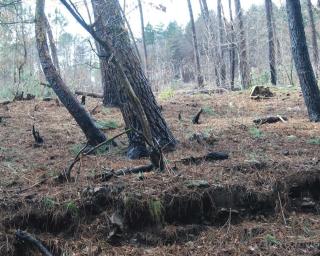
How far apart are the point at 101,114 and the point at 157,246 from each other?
19.3 ft

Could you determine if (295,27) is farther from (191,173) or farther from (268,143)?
(191,173)

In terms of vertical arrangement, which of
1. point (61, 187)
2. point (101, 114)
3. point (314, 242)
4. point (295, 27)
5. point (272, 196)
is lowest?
point (314, 242)

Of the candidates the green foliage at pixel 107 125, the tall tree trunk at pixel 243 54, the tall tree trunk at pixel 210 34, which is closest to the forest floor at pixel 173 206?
the green foliage at pixel 107 125

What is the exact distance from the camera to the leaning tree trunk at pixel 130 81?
17.4 feet

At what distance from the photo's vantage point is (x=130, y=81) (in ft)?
18.5

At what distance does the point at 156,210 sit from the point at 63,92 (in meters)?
3.16

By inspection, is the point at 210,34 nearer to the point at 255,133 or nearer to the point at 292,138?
the point at 255,133

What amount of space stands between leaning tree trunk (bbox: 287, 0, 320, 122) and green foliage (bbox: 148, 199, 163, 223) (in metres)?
4.81

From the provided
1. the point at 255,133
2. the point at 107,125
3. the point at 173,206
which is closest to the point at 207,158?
the point at 173,206

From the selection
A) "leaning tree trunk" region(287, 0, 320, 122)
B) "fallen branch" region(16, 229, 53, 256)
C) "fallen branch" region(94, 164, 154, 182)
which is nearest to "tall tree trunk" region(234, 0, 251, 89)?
"leaning tree trunk" region(287, 0, 320, 122)

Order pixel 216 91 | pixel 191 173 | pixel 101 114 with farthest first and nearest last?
pixel 216 91 < pixel 101 114 < pixel 191 173

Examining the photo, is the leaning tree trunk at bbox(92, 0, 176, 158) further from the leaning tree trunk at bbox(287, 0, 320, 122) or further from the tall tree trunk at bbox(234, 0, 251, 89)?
the tall tree trunk at bbox(234, 0, 251, 89)

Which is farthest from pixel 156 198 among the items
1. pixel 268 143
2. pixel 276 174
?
pixel 268 143

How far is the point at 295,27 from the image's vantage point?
7.50 meters
